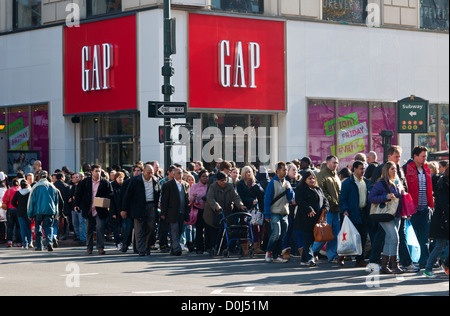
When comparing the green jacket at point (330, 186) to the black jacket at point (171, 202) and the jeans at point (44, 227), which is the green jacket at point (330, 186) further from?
the jeans at point (44, 227)

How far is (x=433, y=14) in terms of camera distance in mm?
34344

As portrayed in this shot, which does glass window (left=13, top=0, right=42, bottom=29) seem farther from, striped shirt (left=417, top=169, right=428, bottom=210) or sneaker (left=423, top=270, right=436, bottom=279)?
sneaker (left=423, top=270, right=436, bottom=279)

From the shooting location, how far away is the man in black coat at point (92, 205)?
62.8 ft

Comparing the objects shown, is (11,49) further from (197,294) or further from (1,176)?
(197,294)

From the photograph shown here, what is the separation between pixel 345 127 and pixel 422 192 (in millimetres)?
17418

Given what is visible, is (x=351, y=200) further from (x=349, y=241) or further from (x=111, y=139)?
(x=111, y=139)

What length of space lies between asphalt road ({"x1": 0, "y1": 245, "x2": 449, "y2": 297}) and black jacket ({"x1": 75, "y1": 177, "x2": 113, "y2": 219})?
123cm

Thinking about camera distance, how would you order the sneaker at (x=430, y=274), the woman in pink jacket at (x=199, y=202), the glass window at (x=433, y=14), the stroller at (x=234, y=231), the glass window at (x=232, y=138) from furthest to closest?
the glass window at (x=433, y=14) < the glass window at (x=232, y=138) < the woman in pink jacket at (x=199, y=202) < the stroller at (x=234, y=231) < the sneaker at (x=430, y=274)

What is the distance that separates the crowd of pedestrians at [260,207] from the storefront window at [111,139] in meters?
6.50

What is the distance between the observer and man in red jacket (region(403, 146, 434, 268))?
48.1 feet

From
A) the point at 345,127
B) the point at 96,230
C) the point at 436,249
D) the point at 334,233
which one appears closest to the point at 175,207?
the point at 96,230

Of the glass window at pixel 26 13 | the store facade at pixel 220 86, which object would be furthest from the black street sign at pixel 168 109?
the glass window at pixel 26 13

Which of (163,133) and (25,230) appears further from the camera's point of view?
(163,133)

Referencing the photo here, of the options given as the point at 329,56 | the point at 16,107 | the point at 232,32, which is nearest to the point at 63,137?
the point at 16,107
